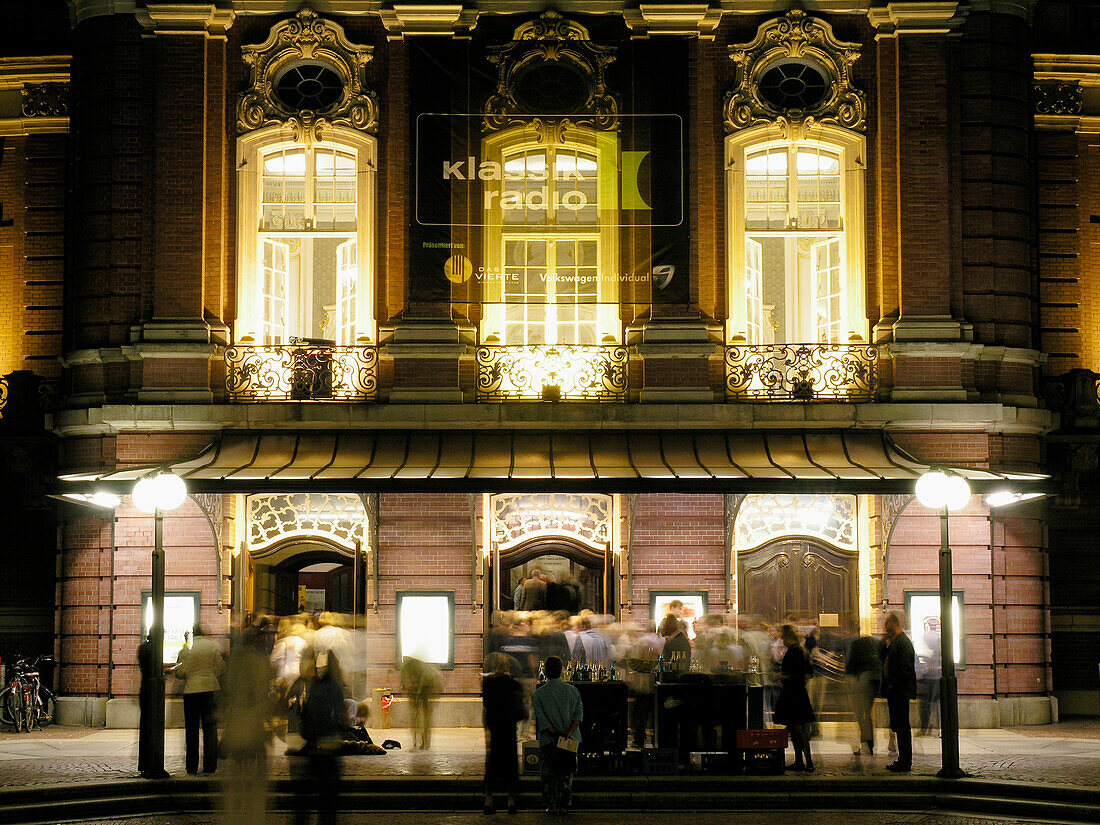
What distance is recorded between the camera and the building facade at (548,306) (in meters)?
18.5

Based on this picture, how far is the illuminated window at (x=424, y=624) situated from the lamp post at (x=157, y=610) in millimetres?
4081

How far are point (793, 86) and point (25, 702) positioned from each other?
14.7 m

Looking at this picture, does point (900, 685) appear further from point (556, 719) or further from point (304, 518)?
point (304, 518)

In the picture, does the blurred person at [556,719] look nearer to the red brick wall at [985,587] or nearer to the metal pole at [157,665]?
the metal pole at [157,665]

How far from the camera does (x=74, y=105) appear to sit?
19734 mm

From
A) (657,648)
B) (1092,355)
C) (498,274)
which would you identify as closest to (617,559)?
(657,648)

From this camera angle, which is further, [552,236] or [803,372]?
[552,236]

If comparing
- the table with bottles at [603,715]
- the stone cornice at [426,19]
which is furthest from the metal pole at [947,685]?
the stone cornice at [426,19]

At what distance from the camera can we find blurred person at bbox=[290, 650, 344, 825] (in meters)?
10.4

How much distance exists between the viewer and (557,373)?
1894 centimetres

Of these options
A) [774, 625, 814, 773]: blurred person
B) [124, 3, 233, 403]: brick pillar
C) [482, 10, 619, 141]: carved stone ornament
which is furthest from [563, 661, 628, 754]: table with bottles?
[482, 10, 619, 141]: carved stone ornament

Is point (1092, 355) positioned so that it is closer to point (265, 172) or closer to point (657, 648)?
point (657, 648)

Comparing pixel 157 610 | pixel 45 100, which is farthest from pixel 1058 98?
pixel 45 100

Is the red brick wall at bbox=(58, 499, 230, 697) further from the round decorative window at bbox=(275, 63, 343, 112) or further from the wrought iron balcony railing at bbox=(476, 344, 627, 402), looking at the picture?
the round decorative window at bbox=(275, 63, 343, 112)
